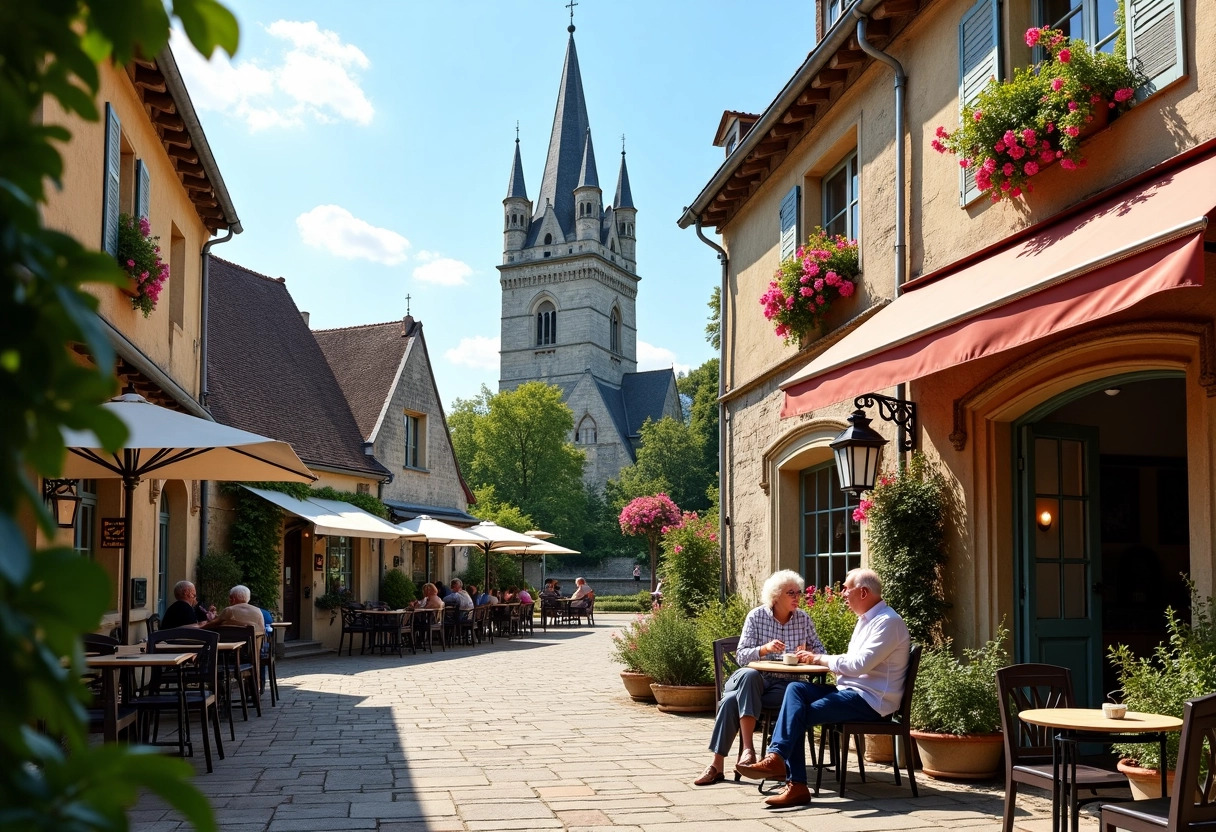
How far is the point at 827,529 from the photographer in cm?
1109

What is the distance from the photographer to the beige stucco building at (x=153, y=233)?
9469 mm

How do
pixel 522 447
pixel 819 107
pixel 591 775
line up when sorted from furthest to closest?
pixel 522 447 < pixel 819 107 < pixel 591 775

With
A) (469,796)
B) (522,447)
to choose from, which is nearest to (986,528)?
(469,796)

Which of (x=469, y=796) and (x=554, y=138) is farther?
(x=554, y=138)

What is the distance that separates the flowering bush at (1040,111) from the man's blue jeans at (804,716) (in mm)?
3390

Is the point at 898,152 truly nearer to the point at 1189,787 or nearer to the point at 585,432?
the point at 1189,787

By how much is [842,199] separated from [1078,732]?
7060 mm

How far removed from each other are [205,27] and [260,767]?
291 inches

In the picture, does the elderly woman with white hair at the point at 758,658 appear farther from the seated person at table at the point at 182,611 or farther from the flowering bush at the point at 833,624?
the seated person at table at the point at 182,611

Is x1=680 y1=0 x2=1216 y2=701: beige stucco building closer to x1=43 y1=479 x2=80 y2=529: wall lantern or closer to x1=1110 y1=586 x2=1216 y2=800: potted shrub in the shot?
x1=1110 y1=586 x2=1216 y2=800: potted shrub

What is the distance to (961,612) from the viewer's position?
26.1 feet

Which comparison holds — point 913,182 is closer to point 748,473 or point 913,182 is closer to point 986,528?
point 986,528

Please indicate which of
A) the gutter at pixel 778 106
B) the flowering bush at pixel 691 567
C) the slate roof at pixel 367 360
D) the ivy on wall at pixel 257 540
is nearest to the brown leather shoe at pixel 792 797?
the gutter at pixel 778 106

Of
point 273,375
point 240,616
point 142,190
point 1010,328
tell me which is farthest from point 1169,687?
point 273,375
